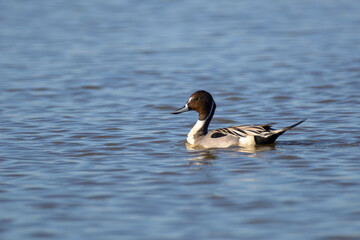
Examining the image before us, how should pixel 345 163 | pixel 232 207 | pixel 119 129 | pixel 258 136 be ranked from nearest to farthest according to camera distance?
pixel 232 207
pixel 345 163
pixel 258 136
pixel 119 129

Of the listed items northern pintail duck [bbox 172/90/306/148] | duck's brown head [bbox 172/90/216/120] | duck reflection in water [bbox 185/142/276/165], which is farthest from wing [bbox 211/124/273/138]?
duck's brown head [bbox 172/90/216/120]

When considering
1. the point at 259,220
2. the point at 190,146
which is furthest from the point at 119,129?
the point at 259,220

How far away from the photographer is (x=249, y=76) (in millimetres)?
15891

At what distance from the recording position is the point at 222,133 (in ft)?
33.0

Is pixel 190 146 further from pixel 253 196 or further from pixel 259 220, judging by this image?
pixel 259 220

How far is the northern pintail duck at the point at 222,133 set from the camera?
32.1ft

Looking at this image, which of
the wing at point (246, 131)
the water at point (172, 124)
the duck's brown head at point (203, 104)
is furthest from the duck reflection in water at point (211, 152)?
the duck's brown head at point (203, 104)

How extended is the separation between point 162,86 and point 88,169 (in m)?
6.41

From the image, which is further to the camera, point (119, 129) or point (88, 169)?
point (119, 129)

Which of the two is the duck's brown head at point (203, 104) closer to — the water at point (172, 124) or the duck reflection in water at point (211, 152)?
the water at point (172, 124)

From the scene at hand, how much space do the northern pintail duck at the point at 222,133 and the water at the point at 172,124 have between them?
18 cm

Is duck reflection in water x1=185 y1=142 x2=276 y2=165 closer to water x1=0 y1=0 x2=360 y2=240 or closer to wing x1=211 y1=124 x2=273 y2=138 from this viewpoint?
water x1=0 y1=0 x2=360 y2=240

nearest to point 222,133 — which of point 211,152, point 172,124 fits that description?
point 211,152

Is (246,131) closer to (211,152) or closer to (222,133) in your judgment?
(222,133)
